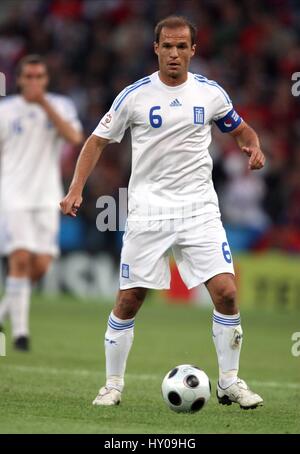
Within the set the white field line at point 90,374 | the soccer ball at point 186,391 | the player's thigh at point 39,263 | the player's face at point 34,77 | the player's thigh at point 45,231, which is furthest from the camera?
the player's thigh at point 39,263

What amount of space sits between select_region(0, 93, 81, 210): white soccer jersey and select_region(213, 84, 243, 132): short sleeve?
158 inches

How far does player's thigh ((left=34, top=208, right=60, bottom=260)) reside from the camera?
37.3ft

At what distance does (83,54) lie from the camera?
1962 cm

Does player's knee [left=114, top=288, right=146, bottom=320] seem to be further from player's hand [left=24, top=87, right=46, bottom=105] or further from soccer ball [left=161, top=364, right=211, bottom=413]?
player's hand [left=24, top=87, right=46, bottom=105]

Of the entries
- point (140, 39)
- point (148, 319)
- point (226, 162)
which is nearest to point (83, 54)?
point (140, 39)

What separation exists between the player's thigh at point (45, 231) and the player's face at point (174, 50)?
4.30 m

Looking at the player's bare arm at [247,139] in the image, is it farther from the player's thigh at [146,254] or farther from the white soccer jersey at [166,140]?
the player's thigh at [146,254]

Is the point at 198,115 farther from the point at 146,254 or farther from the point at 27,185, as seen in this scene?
the point at 27,185

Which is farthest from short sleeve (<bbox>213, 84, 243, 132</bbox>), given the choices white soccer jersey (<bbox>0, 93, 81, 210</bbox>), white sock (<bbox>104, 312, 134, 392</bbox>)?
white soccer jersey (<bbox>0, 93, 81, 210</bbox>)

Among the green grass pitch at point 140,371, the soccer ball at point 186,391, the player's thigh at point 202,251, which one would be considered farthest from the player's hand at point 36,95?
the soccer ball at point 186,391

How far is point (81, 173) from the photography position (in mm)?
7379

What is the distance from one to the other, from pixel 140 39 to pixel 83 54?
3.38ft

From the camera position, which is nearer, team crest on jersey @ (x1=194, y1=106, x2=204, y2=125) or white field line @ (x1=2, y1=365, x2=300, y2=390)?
team crest on jersey @ (x1=194, y1=106, x2=204, y2=125)

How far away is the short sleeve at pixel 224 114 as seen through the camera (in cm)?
747
